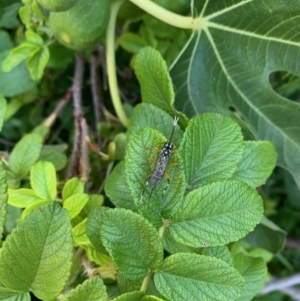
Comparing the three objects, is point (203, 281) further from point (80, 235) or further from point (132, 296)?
point (80, 235)

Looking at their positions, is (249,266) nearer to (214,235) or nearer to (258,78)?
(214,235)

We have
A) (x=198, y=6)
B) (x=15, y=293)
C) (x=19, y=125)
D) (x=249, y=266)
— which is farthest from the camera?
(x=19, y=125)

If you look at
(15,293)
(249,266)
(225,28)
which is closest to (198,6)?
(225,28)

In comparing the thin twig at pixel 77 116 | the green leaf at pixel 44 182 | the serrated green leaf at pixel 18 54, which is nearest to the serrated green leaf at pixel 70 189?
the green leaf at pixel 44 182

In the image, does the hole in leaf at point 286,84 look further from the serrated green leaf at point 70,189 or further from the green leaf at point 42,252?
the green leaf at point 42,252

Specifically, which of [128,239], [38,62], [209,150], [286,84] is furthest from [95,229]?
[286,84]

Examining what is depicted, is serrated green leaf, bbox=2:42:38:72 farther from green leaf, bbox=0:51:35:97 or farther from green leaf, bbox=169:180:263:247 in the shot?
green leaf, bbox=169:180:263:247
